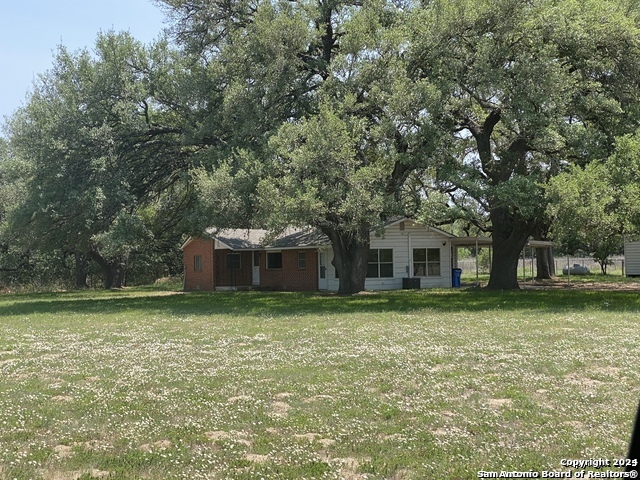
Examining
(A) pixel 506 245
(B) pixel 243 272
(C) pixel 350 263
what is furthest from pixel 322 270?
(A) pixel 506 245

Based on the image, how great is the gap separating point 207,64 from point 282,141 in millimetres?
7267

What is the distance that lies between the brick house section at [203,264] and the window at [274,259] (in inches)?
142

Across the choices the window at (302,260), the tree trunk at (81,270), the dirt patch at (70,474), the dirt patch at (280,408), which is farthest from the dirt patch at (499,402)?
the tree trunk at (81,270)

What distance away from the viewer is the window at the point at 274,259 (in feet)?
117

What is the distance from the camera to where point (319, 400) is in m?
7.16

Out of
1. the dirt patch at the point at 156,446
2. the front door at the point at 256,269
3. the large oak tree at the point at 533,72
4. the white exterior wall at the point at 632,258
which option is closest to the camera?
the dirt patch at the point at 156,446

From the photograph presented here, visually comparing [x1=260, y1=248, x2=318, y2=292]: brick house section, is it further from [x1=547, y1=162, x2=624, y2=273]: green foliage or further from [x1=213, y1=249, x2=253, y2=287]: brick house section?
[x1=547, y1=162, x2=624, y2=273]: green foliage

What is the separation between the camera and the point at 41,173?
24094 mm

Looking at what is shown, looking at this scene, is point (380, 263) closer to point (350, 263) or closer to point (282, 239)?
point (350, 263)

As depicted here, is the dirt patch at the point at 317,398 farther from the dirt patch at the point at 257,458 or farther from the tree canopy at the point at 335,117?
the tree canopy at the point at 335,117

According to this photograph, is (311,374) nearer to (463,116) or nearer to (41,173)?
(463,116)

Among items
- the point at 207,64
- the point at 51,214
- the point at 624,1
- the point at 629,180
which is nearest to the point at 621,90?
the point at 624,1

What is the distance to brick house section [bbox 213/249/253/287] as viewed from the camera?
36.8m

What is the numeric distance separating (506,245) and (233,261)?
682 inches
